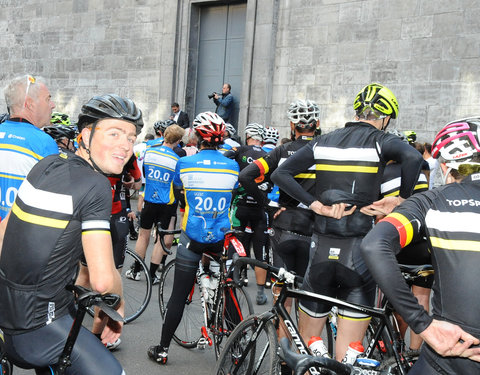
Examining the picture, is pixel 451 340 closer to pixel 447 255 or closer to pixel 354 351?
pixel 447 255

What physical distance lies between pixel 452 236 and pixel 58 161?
1.67 m

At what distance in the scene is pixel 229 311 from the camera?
495 cm

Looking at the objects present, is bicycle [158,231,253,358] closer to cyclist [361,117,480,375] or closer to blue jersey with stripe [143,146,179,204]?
cyclist [361,117,480,375]

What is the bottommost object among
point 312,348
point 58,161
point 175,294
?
point 175,294

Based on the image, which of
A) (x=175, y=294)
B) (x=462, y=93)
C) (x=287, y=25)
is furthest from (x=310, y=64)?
(x=175, y=294)

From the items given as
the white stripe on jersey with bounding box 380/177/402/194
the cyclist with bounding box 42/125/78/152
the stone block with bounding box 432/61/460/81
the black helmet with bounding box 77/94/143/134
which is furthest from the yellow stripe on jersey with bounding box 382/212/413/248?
the stone block with bounding box 432/61/460/81

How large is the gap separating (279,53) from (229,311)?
36.1 ft

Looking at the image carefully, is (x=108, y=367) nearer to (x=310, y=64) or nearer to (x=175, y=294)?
(x=175, y=294)

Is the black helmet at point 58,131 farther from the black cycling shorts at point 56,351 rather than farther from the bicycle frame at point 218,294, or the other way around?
the black cycling shorts at point 56,351

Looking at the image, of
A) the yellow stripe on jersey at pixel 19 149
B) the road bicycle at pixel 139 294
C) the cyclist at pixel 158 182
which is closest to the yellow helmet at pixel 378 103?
the yellow stripe on jersey at pixel 19 149

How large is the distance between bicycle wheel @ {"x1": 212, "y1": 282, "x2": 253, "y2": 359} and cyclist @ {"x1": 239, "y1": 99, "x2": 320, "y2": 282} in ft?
2.01

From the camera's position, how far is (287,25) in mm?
14742

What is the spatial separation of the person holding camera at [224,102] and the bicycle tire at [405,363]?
12953 mm

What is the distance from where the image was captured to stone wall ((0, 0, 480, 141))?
12.3m
